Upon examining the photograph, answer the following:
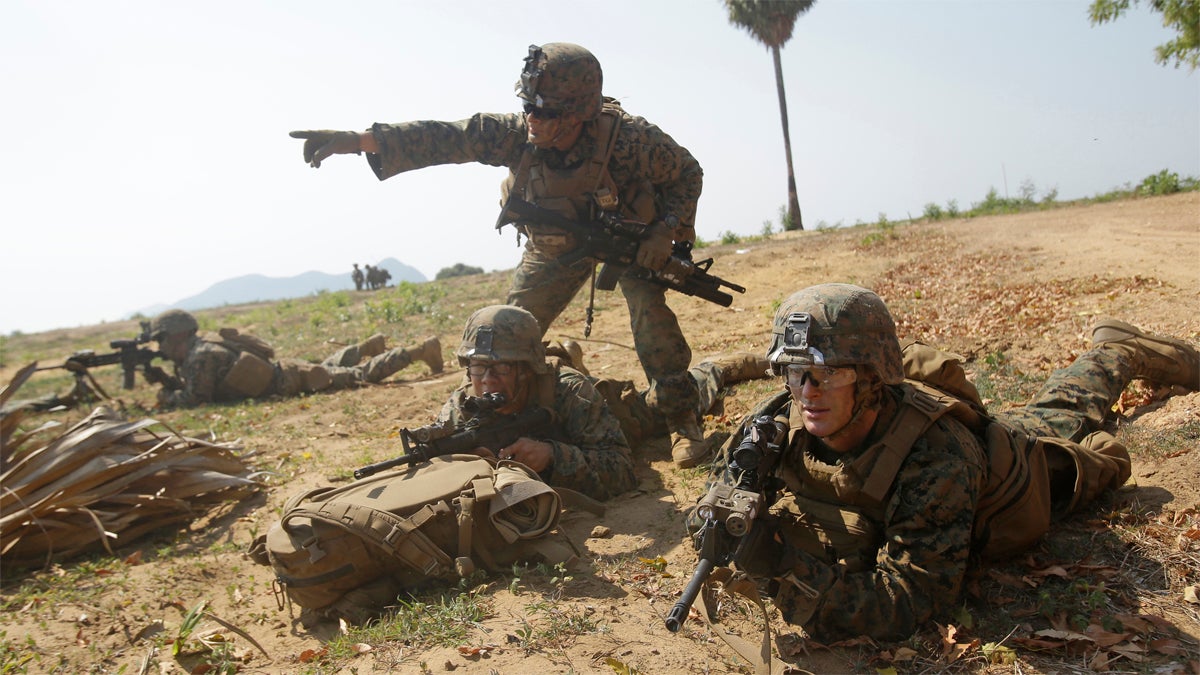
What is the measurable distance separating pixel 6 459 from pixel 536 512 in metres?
4.04

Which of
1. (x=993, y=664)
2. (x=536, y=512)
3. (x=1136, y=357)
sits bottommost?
(x=993, y=664)

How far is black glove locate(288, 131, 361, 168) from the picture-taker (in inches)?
218

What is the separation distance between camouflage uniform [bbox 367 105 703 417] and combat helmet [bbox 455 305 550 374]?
1012 millimetres

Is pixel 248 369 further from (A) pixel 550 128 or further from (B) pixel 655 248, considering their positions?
(B) pixel 655 248

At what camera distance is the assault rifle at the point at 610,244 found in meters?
5.79

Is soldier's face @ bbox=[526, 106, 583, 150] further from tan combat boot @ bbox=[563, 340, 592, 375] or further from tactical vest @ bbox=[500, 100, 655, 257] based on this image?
Result: tan combat boot @ bbox=[563, 340, 592, 375]

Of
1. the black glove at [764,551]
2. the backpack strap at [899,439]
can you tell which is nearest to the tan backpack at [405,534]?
the black glove at [764,551]

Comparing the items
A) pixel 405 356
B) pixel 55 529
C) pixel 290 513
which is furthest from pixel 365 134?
pixel 405 356

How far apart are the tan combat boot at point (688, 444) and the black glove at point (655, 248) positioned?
1.12m

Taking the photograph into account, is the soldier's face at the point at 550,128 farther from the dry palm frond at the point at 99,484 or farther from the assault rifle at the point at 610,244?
the dry palm frond at the point at 99,484

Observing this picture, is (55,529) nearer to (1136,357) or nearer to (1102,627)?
(1102,627)

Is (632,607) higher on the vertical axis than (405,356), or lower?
lower

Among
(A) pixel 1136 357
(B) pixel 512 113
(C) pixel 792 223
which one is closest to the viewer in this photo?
(A) pixel 1136 357

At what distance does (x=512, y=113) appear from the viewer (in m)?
6.00
